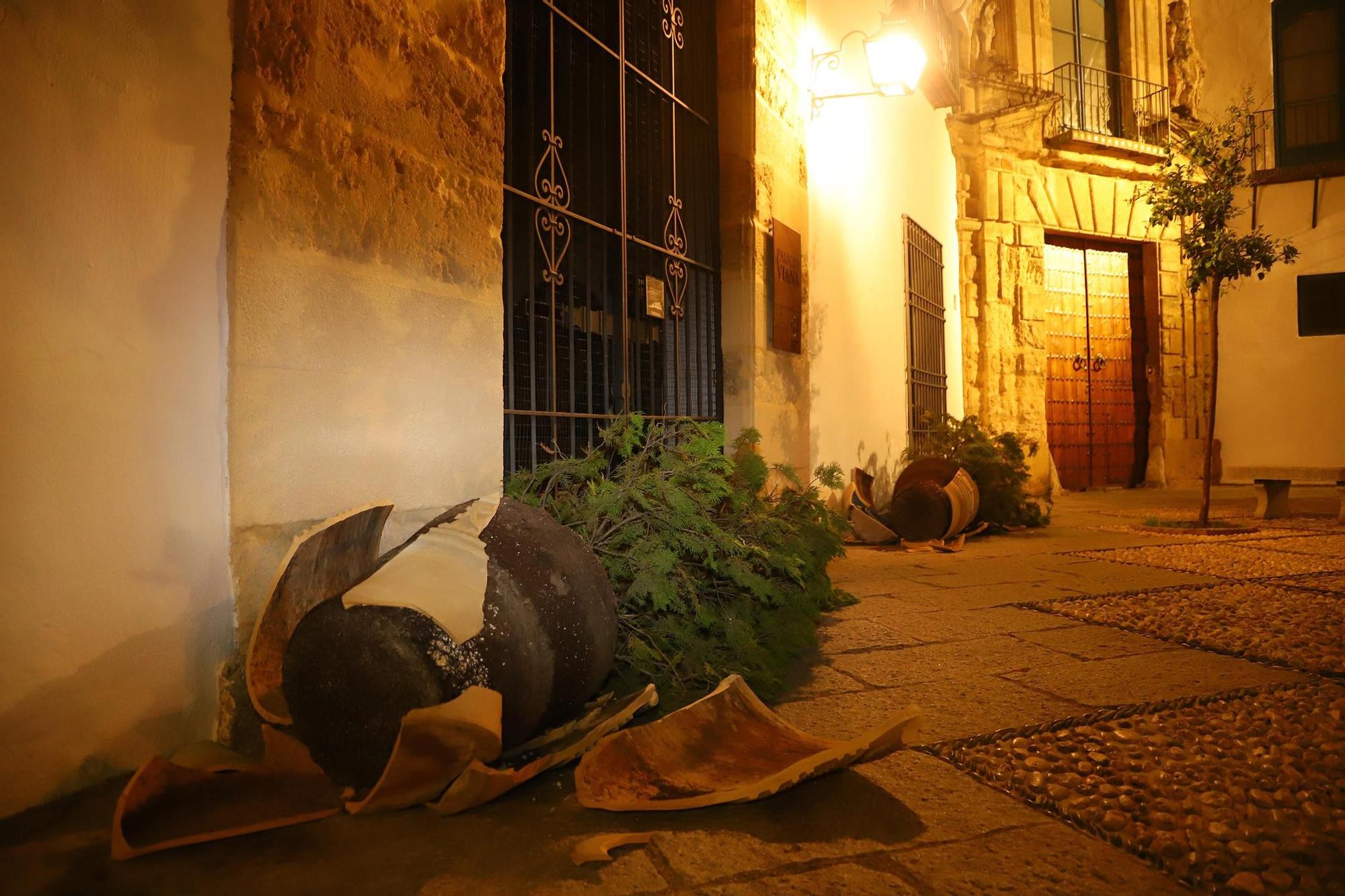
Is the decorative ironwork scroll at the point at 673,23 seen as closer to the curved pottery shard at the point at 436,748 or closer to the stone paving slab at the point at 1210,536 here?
the curved pottery shard at the point at 436,748

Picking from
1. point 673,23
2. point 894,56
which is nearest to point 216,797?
point 673,23

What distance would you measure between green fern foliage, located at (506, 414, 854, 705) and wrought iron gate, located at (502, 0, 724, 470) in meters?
0.71

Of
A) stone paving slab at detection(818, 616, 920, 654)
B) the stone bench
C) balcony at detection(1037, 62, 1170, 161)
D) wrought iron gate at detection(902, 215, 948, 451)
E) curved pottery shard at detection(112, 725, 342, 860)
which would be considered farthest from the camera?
balcony at detection(1037, 62, 1170, 161)

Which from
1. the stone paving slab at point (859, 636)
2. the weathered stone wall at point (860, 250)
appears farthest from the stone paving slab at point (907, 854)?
the weathered stone wall at point (860, 250)

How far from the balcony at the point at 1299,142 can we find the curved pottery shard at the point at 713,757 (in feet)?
44.5

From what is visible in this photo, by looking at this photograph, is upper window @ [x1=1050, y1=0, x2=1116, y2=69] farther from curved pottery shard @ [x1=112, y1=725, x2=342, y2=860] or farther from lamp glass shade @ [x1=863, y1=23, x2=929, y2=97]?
curved pottery shard @ [x1=112, y1=725, x2=342, y2=860]

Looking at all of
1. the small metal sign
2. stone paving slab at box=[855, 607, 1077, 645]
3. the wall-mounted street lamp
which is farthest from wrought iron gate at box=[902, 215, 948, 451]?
stone paving slab at box=[855, 607, 1077, 645]

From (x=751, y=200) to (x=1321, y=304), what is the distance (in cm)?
1089

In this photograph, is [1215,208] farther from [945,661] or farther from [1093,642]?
[945,661]

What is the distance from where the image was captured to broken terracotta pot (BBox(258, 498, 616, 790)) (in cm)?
151

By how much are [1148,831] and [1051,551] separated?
414 centimetres

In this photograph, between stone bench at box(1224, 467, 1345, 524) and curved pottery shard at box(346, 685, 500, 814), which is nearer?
curved pottery shard at box(346, 685, 500, 814)

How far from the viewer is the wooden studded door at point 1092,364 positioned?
10.6 metres

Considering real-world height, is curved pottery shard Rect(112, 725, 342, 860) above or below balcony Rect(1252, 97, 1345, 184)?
below
